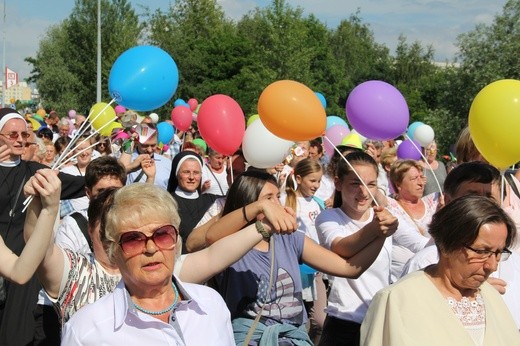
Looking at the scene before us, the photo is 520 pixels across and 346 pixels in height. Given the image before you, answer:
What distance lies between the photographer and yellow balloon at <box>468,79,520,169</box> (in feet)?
15.1

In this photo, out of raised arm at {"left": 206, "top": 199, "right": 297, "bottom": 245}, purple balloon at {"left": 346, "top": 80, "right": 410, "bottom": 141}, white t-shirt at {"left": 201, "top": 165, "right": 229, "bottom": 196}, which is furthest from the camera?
white t-shirt at {"left": 201, "top": 165, "right": 229, "bottom": 196}

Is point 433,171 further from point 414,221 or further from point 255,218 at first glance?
point 255,218

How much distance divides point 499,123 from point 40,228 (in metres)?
2.84

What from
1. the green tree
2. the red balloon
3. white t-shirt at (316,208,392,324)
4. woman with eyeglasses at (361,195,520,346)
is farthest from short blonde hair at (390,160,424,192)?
the green tree

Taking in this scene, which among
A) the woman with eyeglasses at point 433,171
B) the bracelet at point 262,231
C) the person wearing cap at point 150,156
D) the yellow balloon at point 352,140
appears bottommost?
the woman with eyeglasses at point 433,171

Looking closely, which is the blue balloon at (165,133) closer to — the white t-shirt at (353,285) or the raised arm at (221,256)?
the white t-shirt at (353,285)

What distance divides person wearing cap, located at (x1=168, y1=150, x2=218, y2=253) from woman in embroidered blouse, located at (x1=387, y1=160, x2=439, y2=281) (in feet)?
5.67

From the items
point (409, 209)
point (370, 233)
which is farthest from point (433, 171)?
point (370, 233)

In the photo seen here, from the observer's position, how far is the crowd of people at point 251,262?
106 inches

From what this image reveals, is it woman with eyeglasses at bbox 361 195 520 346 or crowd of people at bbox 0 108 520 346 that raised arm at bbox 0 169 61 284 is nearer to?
crowd of people at bbox 0 108 520 346

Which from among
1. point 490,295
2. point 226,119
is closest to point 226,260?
point 490,295

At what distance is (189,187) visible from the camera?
698 cm

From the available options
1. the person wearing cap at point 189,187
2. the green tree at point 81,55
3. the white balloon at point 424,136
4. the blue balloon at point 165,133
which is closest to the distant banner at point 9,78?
the green tree at point 81,55

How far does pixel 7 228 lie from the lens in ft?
17.7
